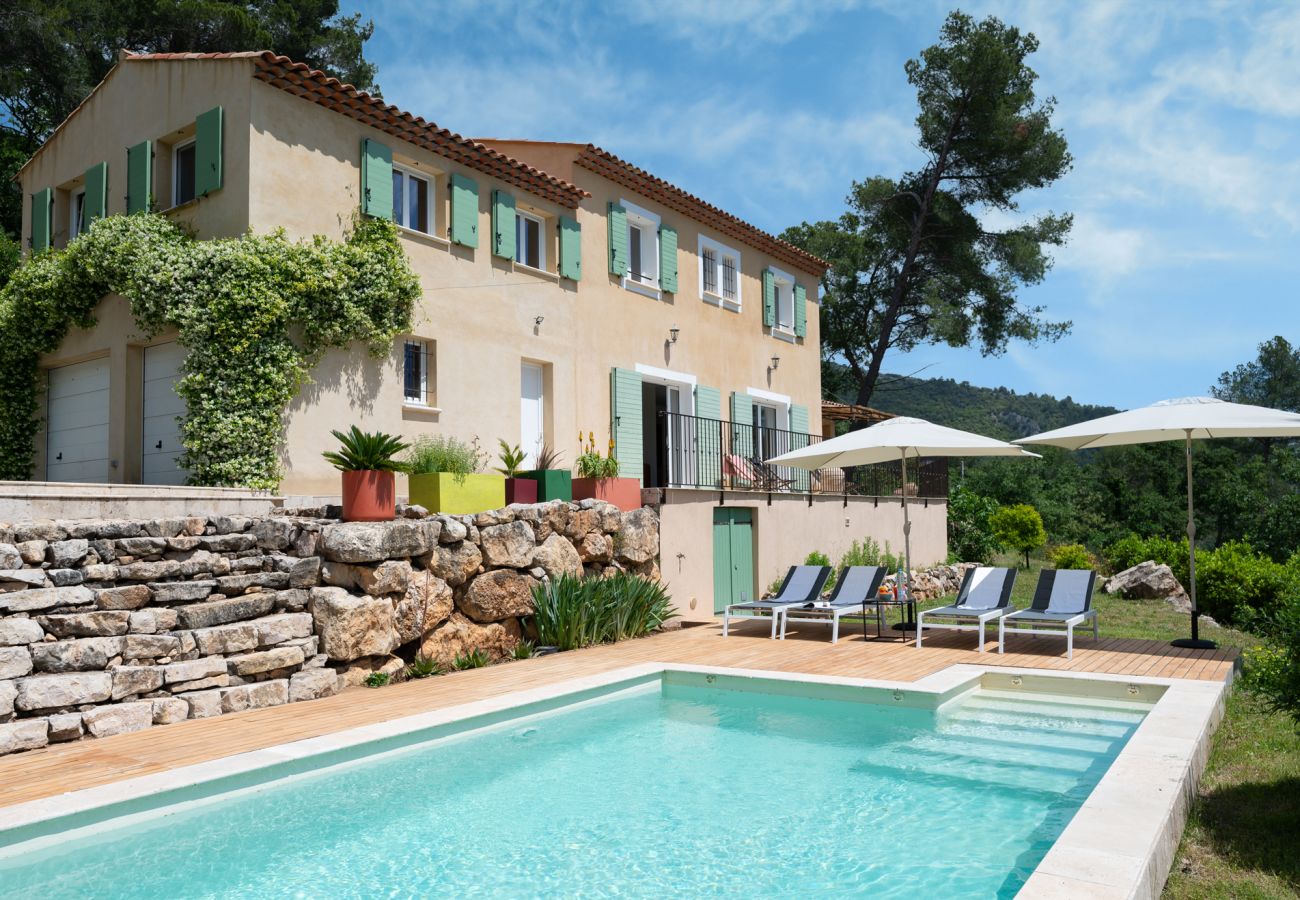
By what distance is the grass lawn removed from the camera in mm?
4219

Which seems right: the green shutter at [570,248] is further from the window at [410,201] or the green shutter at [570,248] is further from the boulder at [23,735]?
the boulder at [23,735]

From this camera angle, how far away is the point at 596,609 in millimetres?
11406

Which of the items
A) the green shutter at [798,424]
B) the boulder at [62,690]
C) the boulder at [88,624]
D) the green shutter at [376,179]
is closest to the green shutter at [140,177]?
the green shutter at [376,179]

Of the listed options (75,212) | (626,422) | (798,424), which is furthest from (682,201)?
(75,212)

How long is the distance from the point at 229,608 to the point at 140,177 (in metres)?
7.40

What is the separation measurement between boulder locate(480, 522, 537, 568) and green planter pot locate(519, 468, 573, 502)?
1.15m

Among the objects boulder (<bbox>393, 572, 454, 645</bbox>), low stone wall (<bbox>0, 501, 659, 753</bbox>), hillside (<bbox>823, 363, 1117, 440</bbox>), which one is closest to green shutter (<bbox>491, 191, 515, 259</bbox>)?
low stone wall (<bbox>0, 501, 659, 753</bbox>)

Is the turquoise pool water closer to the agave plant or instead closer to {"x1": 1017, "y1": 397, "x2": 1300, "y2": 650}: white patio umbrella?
the agave plant

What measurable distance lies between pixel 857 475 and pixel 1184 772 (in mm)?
15147

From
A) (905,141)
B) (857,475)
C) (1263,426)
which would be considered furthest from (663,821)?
(905,141)

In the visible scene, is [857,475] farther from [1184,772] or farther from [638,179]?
[1184,772]

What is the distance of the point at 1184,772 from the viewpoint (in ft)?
16.9

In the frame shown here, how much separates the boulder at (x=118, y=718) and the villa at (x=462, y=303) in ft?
13.0

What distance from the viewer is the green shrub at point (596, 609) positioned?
10930 millimetres
